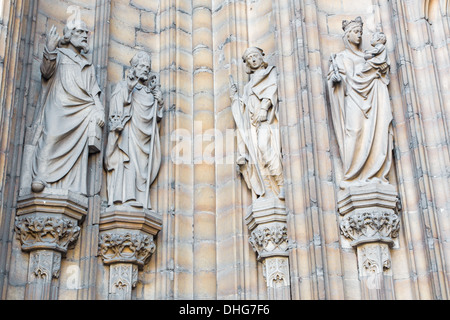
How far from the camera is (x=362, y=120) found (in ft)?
30.8

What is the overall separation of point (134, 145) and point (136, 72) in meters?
0.96

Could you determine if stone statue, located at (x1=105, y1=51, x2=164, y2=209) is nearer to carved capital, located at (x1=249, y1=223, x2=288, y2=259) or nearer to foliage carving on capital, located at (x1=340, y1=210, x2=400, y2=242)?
carved capital, located at (x1=249, y1=223, x2=288, y2=259)

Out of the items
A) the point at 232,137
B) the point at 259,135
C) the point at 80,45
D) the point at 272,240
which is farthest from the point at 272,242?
the point at 80,45

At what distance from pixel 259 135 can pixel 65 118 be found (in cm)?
227

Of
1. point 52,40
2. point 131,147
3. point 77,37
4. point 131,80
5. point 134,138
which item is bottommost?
A: point 131,147

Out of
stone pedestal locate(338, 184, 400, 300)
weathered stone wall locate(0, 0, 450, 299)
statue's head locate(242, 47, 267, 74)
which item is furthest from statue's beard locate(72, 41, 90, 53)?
stone pedestal locate(338, 184, 400, 300)

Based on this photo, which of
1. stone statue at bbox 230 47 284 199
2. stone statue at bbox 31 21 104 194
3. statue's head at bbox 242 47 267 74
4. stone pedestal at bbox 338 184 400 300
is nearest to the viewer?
stone pedestal at bbox 338 184 400 300

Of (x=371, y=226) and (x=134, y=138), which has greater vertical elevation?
(x=134, y=138)

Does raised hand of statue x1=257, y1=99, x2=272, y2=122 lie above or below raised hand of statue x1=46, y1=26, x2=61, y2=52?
below

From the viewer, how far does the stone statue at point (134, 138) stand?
9539 mm

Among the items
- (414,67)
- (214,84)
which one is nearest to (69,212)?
(214,84)

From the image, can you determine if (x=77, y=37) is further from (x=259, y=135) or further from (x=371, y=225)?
(x=371, y=225)

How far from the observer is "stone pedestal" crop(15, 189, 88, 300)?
8.66 metres

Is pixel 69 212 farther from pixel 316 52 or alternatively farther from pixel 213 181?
pixel 316 52
